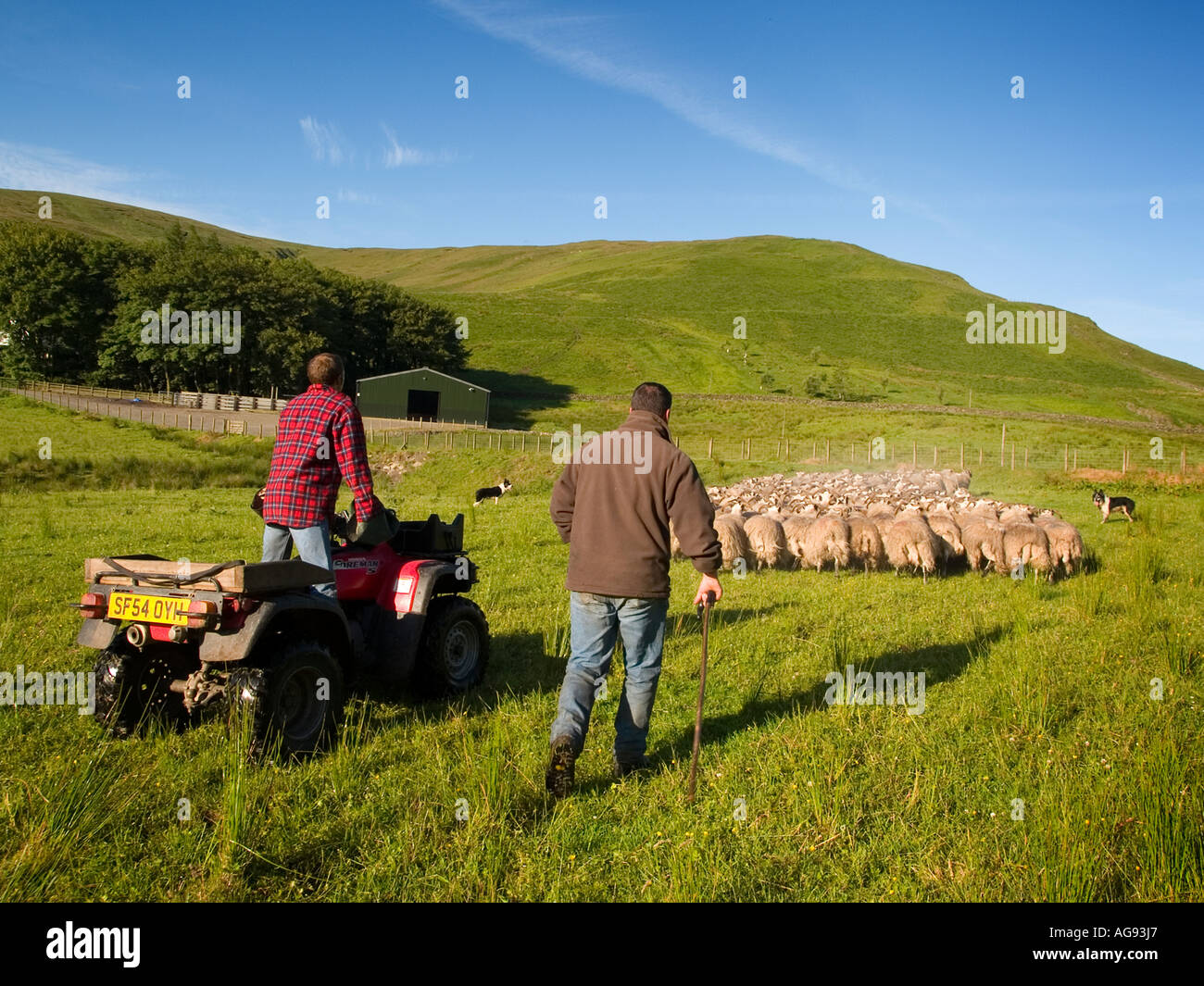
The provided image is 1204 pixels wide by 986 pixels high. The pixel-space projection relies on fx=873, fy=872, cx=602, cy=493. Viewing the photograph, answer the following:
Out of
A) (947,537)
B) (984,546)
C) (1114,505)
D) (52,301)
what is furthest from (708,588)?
(52,301)

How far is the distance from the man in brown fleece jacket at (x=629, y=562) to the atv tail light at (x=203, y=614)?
1971 mm

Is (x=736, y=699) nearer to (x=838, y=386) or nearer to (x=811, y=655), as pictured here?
(x=811, y=655)

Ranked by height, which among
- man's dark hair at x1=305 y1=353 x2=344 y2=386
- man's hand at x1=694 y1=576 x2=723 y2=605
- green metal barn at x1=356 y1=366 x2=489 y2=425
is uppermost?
green metal barn at x1=356 y1=366 x2=489 y2=425

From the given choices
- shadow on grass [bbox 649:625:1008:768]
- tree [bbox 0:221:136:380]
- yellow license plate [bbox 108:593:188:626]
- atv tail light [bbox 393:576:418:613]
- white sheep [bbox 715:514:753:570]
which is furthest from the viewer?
tree [bbox 0:221:136:380]

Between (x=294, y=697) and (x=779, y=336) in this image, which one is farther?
(x=779, y=336)

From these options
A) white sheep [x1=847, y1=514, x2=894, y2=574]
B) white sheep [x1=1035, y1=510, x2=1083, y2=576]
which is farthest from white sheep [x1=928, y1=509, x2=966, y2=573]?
white sheep [x1=1035, y1=510, x2=1083, y2=576]

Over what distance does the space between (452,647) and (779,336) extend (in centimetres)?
10802

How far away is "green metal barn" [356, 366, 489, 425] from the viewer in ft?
217

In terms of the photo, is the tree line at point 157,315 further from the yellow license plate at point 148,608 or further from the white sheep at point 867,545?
the yellow license plate at point 148,608

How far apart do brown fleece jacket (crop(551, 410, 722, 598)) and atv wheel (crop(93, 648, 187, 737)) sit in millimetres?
2702

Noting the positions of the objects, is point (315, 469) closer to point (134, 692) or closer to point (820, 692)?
point (134, 692)

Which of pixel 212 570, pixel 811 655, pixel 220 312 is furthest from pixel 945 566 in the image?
pixel 220 312

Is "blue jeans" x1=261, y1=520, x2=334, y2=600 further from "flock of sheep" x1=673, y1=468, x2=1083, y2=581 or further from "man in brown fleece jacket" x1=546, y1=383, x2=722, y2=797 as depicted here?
"flock of sheep" x1=673, y1=468, x2=1083, y2=581

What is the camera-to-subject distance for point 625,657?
5.14 meters
